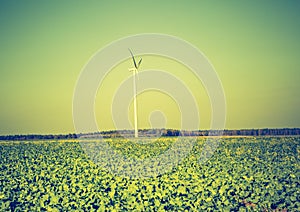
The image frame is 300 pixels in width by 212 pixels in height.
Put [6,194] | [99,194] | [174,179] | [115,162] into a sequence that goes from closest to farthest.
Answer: [99,194] < [6,194] < [174,179] < [115,162]

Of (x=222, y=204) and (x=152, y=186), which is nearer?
(x=222, y=204)

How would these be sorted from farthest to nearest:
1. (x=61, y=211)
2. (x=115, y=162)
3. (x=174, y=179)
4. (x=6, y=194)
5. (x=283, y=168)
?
(x=115, y=162), (x=283, y=168), (x=174, y=179), (x=6, y=194), (x=61, y=211)

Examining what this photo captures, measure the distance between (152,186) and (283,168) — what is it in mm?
8097

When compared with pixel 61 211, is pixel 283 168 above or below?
above

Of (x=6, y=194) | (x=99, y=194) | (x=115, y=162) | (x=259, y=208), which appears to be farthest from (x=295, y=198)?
(x=115, y=162)

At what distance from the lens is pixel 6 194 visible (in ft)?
47.7

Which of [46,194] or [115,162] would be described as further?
[115,162]

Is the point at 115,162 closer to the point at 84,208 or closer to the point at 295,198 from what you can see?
the point at 84,208

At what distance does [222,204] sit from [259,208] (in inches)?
45.6

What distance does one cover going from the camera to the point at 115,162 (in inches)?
915

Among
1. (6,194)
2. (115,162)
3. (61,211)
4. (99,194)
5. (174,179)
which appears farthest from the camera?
(115,162)

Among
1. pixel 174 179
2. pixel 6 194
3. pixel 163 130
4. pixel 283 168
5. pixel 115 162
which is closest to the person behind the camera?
pixel 6 194

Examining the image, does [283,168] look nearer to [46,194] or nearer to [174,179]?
[174,179]

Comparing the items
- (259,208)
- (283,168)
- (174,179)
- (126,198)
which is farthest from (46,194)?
(283,168)
